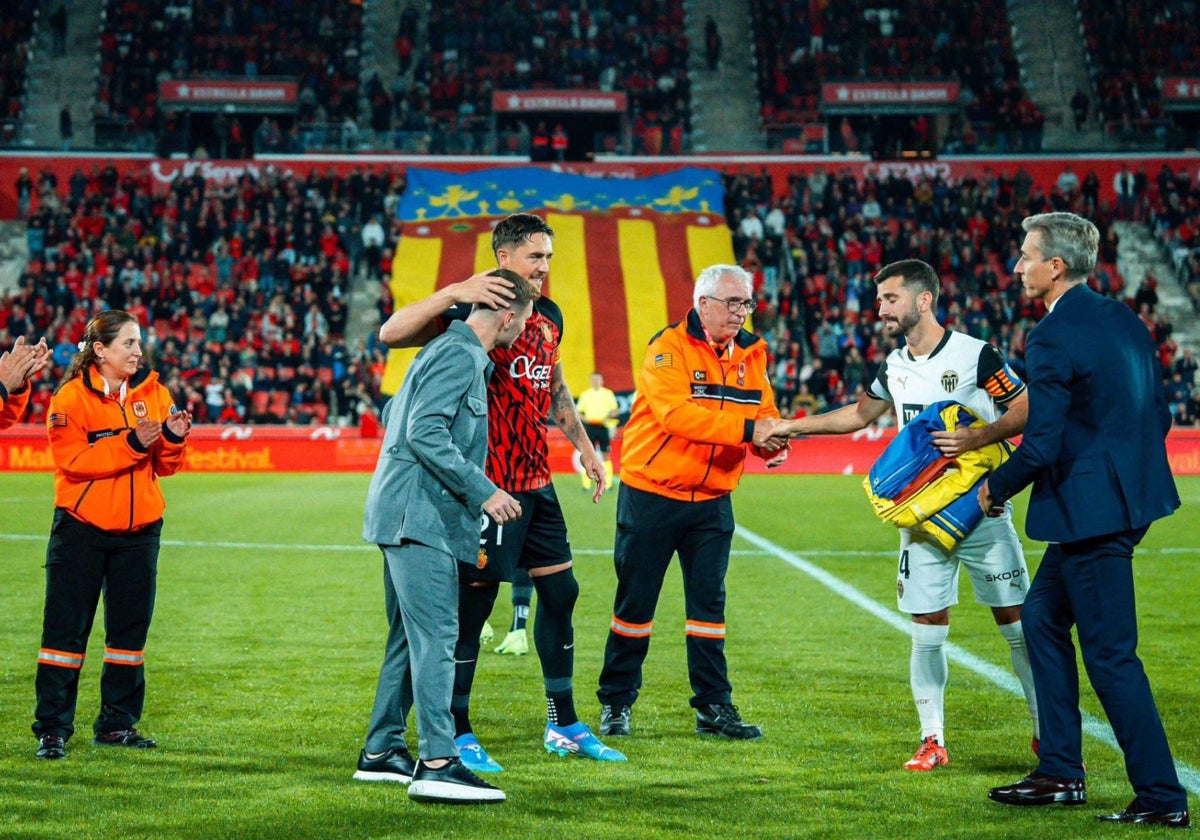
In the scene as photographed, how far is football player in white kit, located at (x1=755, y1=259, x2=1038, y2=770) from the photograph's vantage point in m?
6.33

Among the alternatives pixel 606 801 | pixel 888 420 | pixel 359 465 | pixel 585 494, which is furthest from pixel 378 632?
pixel 888 420

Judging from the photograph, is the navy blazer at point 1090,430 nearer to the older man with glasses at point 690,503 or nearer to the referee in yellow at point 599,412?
the older man with glasses at point 690,503

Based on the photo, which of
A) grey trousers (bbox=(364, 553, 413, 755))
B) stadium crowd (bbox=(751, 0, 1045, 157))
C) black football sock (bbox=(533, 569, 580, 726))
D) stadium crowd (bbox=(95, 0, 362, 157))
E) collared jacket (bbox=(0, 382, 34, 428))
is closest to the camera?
grey trousers (bbox=(364, 553, 413, 755))

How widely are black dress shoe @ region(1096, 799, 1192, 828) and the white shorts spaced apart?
1.28 metres

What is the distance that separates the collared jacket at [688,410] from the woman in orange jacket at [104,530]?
231 centimetres

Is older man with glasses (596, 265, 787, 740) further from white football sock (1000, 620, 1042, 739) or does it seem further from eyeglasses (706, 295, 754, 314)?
white football sock (1000, 620, 1042, 739)

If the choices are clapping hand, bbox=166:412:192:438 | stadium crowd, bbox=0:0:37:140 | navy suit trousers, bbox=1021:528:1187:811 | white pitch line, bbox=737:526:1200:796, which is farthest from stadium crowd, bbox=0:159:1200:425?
navy suit trousers, bbox=1021:528:1187:811

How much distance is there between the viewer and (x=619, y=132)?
4241 cm

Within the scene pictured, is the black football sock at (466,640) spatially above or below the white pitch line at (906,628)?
above

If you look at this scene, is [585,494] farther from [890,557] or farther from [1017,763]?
[1017,763]

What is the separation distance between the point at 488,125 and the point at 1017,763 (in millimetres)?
34985

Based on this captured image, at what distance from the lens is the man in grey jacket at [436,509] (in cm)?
536

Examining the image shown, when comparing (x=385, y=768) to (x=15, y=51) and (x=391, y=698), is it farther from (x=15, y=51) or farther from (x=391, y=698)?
(x=15, y=51)

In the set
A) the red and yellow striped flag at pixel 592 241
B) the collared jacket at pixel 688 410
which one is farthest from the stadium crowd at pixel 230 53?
the collared jacket at pixel 688 410
